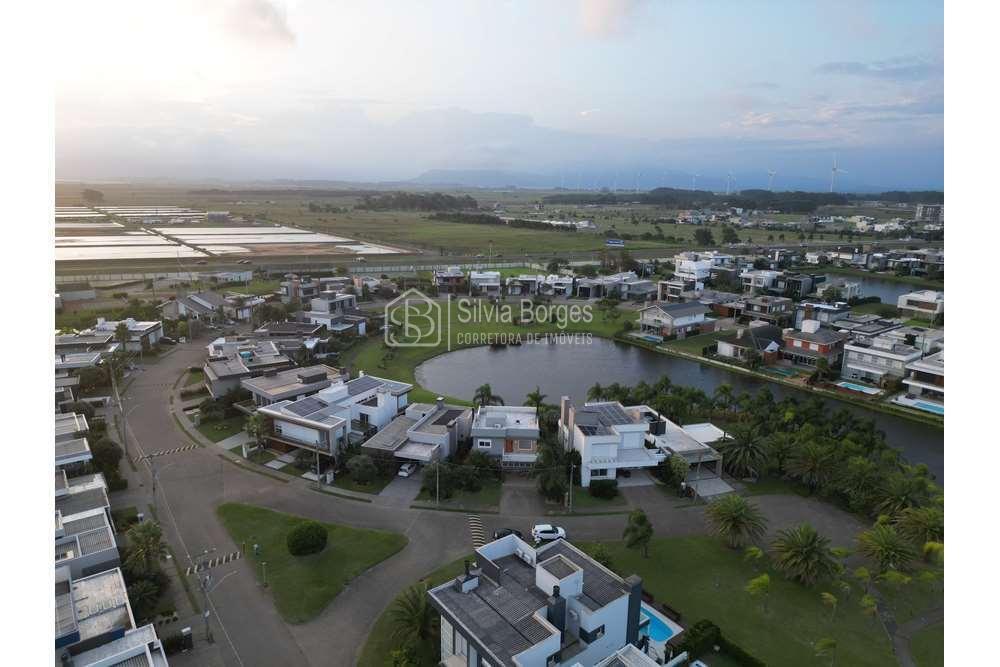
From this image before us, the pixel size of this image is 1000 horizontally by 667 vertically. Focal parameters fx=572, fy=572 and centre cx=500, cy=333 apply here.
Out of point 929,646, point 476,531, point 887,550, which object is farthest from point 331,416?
point 929,646

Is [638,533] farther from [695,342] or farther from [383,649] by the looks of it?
[695,342]

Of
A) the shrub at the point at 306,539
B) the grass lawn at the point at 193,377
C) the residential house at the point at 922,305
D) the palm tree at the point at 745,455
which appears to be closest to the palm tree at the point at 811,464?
the palm tree at the point at 745,455

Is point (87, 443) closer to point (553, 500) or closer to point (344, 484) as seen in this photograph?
point (344, 484)

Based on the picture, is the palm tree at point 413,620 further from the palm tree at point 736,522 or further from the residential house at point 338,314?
the residential house at point 338,314

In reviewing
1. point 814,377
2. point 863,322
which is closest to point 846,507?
point 814,377

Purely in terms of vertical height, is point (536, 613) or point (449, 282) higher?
point (449, 282)

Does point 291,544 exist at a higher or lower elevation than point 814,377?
lower
